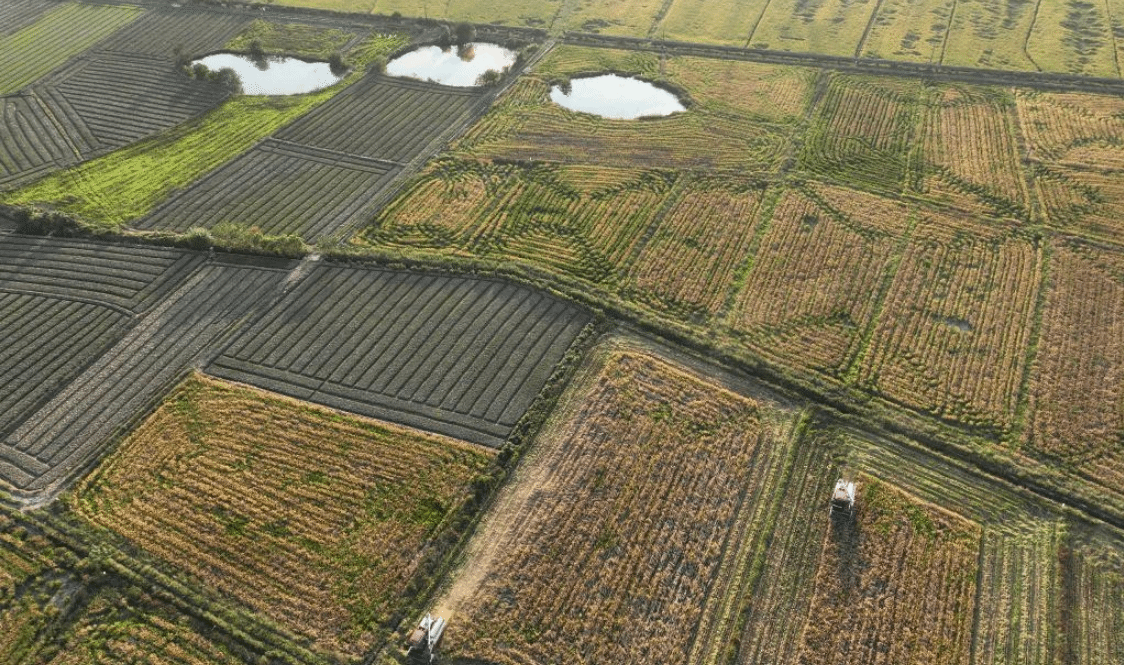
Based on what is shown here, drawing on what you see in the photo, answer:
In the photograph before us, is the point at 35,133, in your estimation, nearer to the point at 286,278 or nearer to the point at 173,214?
the point at 173,214

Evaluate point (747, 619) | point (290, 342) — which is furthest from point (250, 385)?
point (747, 619)

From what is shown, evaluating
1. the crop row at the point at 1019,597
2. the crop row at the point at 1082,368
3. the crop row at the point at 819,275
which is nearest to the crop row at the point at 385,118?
the crop row at the point at 819,275

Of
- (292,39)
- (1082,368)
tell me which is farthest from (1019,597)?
(292,39)

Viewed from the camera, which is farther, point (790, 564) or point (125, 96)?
point (125, 96)

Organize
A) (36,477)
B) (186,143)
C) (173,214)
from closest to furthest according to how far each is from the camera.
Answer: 1. (36,477)
2. (173,214)
3. (186,143)

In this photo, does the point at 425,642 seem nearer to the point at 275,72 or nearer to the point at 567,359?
the point at 567,359

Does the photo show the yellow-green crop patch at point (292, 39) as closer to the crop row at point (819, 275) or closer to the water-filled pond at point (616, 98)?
the water-filled pond at point (616, 98)

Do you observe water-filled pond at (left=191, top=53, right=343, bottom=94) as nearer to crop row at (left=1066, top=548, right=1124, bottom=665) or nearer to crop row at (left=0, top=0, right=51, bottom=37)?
crop row at (left=0, top=0, right=51, bottom=37)
